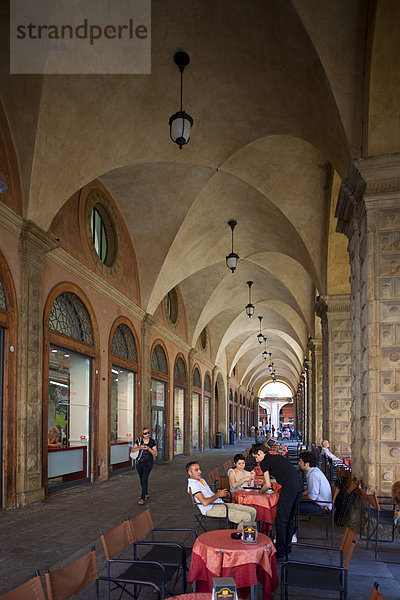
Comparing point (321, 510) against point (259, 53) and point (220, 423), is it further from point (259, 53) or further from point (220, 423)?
point (220, 423)

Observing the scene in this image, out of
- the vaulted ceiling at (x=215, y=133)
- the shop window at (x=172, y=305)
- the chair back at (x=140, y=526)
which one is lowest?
the chair back at (x=140, y=526)

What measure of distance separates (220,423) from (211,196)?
20691 millimetres

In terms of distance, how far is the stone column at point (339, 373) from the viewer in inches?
469

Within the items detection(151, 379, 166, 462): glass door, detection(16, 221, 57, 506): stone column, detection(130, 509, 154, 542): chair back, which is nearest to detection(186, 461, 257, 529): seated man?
detection(130, 509, 154, 542): chair back

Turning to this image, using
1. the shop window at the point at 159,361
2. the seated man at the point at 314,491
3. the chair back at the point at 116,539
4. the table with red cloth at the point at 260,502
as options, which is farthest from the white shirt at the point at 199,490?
the shop window at the point at 159,361

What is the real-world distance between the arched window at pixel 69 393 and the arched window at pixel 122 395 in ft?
4.78

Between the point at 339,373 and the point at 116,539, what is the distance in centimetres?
889

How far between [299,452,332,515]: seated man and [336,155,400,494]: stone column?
51 cm

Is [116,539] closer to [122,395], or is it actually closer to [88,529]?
[88,529]

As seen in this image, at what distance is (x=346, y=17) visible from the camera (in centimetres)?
620

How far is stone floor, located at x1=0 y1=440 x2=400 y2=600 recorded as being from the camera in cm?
484

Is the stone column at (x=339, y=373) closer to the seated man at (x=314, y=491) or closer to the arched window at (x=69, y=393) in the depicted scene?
the arched window at (x=69, y=393)

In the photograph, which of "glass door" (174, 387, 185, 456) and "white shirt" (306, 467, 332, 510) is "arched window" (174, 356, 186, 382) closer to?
"glass door" (174, 387, 185, 456)

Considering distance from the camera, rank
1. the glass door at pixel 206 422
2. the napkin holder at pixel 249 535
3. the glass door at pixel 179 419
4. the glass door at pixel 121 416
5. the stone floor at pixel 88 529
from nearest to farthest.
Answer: the napkin holder at pixel 249 535 → the stone floor at pixel 88 529 → the glass door at pixel 121 416 → the glass door at pixel 179 419 → the glass door at pixel 206 422
